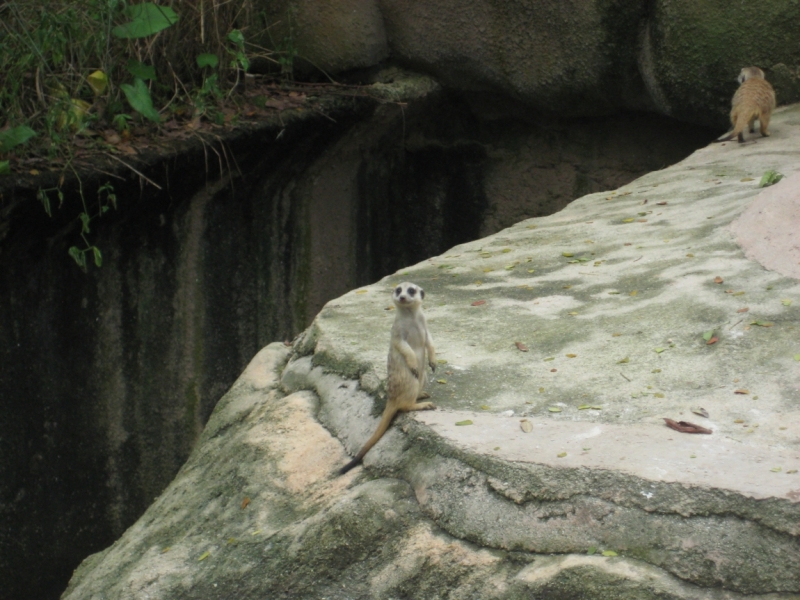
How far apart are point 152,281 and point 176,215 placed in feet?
1.53

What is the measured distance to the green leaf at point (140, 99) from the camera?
543 cm

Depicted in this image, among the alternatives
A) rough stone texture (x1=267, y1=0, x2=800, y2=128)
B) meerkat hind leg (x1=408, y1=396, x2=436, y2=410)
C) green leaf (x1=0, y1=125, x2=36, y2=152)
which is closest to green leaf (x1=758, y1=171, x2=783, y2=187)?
rough stone texture (x1=267, y1=0, x2=800, y2=128)

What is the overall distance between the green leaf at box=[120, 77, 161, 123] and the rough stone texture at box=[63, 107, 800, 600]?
1.97m

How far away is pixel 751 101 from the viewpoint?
6.02 meters

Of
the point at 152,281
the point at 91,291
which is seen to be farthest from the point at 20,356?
the point at 152,281

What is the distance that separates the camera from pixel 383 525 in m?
2.77

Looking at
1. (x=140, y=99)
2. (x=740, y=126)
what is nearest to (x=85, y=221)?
(x=140, y=99)

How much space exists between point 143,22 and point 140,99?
463 millimetres

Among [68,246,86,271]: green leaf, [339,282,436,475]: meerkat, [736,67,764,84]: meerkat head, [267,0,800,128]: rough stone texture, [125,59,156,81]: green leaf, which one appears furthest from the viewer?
[267,0,800,128]: rough stone texture

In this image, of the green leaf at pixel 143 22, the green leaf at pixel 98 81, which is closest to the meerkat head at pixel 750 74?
the green leaf at pixel 143 22

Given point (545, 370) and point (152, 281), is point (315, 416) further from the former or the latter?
point (152, 281)

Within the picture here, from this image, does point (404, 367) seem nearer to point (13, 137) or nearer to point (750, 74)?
point (13, 137)

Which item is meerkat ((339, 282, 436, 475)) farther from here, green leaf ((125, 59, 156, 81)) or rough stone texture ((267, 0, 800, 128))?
rough stone texture ((267, 0, 800, 128))

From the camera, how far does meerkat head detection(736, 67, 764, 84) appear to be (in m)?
6.14
